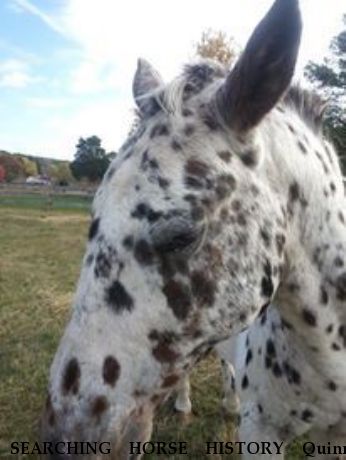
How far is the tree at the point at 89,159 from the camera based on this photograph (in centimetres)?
6450

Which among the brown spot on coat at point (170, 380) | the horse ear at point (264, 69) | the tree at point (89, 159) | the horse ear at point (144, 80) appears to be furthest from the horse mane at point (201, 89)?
the tree at point (89, 159)

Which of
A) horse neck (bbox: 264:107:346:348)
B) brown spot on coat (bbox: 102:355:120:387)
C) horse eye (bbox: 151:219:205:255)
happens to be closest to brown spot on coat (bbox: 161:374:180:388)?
brown spot on coat (bbox: 102:355:120:387)

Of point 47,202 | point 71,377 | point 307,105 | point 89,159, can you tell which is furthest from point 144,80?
point 89,159

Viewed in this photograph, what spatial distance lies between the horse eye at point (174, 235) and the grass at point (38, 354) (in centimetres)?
308

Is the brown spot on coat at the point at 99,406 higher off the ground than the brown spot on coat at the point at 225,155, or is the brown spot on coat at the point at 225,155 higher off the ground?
the brown spot on coat at the point at 225,155

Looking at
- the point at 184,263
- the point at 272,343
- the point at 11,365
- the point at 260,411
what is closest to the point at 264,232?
the point at 184,263

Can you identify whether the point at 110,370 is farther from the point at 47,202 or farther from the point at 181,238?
the point at 47,202

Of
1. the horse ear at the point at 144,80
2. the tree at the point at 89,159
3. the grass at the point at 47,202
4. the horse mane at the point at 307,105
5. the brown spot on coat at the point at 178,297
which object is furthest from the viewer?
the tree at the point at 89,159

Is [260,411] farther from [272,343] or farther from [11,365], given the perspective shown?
[11,365]

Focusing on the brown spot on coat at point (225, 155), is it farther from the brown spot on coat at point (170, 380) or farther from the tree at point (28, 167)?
the tree at point (28, 167)

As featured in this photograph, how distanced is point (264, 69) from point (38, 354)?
5.80 metres

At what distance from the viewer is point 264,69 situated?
191 cm

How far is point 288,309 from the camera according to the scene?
8.09ft

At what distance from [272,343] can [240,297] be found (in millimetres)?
961
